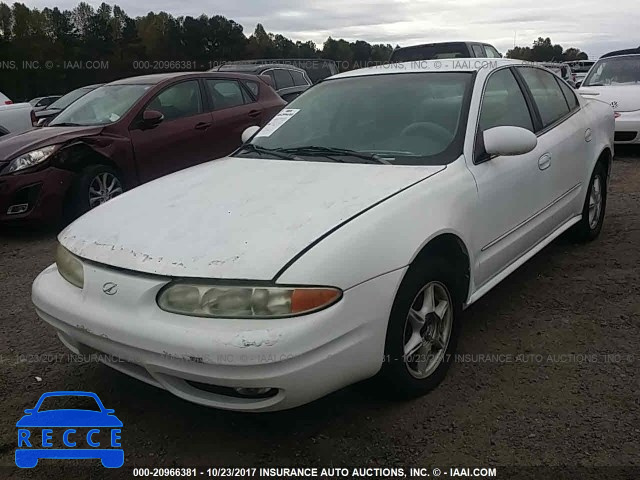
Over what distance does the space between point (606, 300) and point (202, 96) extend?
4839 millimetres

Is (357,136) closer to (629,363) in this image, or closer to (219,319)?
(219,319)

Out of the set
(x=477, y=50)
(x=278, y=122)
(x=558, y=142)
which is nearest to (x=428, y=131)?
(x=278, y=122)

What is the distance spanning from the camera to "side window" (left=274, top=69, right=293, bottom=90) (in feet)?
38.6

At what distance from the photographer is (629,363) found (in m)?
2.99

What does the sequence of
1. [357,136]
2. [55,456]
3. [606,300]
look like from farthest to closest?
[606,300]
[357,136]
[55,456]

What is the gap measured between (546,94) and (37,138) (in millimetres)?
4501

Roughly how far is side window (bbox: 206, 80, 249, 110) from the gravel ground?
390 cm

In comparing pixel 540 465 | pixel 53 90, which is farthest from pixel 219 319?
pixel 53 90

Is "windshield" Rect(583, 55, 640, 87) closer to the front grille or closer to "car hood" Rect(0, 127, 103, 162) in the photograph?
the front grille

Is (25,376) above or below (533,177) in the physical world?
below

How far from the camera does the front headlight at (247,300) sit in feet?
7.02

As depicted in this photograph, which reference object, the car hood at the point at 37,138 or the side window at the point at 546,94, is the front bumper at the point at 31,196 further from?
the side window at the point at 546,94

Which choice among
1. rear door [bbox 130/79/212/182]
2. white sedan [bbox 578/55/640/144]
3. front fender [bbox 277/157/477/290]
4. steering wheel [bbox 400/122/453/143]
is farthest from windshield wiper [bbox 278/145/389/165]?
white sedan [bbox 578/55/640/144]

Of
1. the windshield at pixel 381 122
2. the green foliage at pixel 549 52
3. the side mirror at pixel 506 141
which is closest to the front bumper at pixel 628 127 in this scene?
the windshield at pixel 381 122
